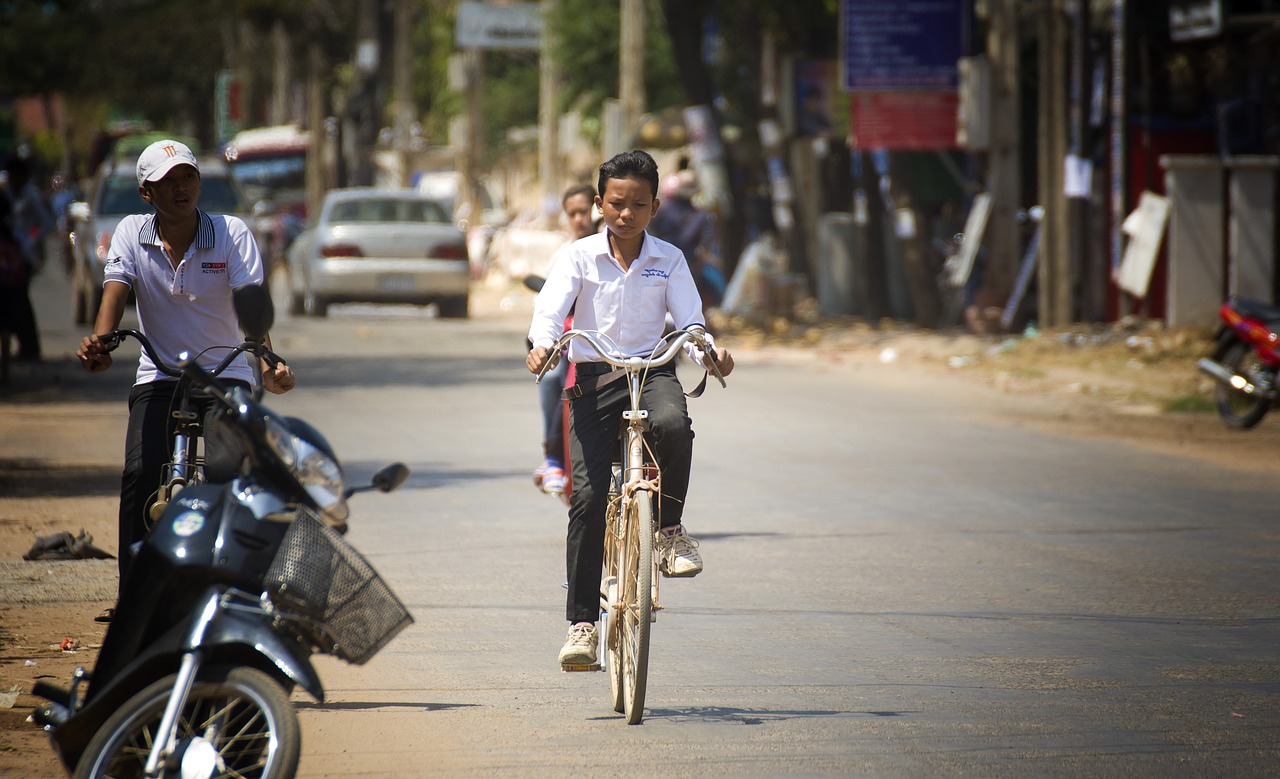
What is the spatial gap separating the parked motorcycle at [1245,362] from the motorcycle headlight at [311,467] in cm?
969

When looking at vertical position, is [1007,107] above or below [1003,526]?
above

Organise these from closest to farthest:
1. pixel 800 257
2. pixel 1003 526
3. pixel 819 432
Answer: pixel 1003 526, pixel 819 432, pixel 800 257

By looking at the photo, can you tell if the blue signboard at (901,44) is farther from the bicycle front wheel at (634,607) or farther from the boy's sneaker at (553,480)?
the bicycle front wheel at (634,607)

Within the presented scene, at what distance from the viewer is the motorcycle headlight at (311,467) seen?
388 cm

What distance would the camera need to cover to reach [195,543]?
3.88m

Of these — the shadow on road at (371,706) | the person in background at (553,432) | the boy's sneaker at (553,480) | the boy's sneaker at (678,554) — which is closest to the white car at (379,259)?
the person in background at (553,432)

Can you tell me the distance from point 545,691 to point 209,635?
72.6 inches

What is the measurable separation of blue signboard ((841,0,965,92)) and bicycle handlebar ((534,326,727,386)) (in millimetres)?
15549

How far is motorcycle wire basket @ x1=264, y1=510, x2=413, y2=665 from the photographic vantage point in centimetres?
384

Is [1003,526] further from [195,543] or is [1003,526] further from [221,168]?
[221,168]

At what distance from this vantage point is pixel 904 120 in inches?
811

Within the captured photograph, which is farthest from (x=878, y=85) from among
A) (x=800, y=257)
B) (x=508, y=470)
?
(x=508, y=470)

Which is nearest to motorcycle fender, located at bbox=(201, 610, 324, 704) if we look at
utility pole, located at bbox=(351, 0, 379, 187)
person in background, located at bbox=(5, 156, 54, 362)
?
person in background, located at bbox=(5, 156, 54, 362)

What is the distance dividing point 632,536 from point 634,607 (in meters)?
0.22
